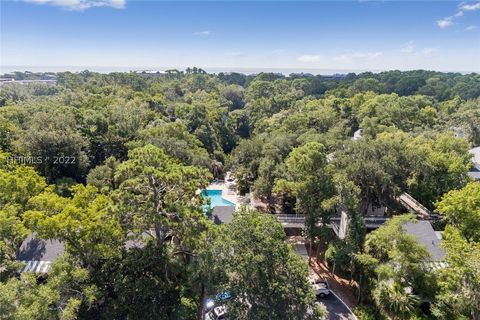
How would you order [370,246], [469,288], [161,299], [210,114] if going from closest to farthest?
[469,288] → [161,299] → [370,246] → [210,114]

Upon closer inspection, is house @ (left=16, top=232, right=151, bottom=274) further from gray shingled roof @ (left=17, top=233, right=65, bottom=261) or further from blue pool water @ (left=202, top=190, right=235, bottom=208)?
blue pool water @ (left=202, top=190, right=235, bottom=208)

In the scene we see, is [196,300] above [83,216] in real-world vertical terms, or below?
below

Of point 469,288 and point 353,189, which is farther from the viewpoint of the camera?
point 353,189

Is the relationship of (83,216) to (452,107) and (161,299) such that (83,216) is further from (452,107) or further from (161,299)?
(452,107)

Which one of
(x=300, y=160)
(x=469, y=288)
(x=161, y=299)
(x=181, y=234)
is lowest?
(x=161, y=299)

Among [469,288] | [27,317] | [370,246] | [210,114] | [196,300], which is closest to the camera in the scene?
[27,317]

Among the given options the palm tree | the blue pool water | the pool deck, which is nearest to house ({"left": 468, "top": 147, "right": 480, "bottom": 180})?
the palm tree

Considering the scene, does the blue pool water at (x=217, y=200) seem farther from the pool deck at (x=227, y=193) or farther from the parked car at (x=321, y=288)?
the parked car at (x=321, y=288)

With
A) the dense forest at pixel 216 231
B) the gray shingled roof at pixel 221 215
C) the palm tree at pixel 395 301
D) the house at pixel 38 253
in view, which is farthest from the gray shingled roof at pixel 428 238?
the house at pixel 38 253

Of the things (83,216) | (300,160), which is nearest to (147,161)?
(83,216)
